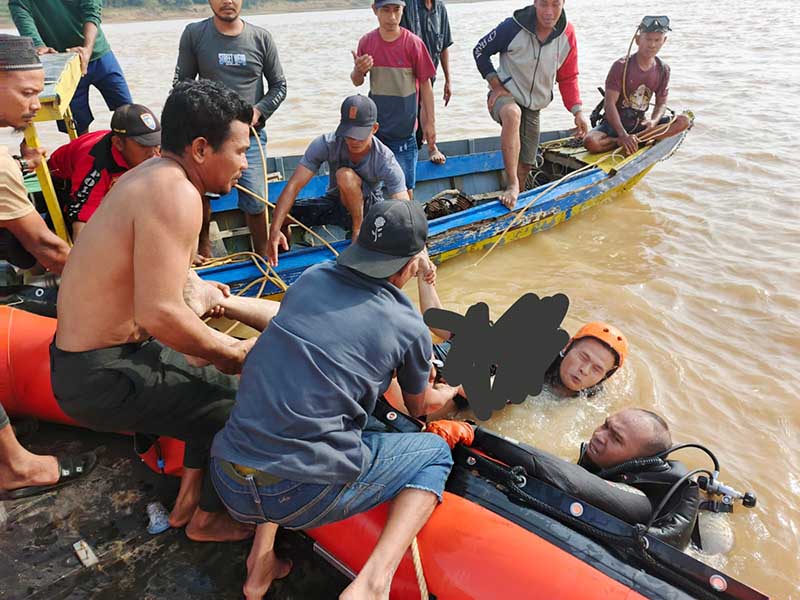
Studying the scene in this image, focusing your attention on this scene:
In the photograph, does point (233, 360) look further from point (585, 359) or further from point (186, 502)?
point (585, 359)

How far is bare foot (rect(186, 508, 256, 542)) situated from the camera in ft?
8.84

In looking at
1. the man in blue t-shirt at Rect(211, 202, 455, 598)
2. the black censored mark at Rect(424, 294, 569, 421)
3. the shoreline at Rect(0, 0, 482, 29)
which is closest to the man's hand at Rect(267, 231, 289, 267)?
the black censored mark at Rect(424, 294, 569, 421)

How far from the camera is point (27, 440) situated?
10.8ft

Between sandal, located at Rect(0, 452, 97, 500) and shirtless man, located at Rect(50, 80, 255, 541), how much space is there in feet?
2.07

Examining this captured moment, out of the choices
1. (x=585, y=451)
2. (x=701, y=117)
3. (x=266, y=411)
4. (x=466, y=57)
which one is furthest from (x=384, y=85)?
(x=466, y=57)

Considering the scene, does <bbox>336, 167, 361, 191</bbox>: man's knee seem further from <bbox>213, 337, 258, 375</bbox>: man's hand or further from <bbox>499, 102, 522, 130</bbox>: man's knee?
<bbox>213, 337, 258, 375</bbox>: man's hand

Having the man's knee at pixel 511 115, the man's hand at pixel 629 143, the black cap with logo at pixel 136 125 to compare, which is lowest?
the man's hand at pixel 629 143

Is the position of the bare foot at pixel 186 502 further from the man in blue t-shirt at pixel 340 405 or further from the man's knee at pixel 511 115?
the man's knee at pixel 511 115

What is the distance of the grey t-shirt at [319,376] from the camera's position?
1.95 meters

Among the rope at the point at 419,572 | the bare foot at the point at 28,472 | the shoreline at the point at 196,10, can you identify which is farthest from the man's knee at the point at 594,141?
the shoreline at the point at 196,10

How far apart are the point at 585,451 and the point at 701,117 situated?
916cm

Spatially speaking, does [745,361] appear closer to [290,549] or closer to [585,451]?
[585,451]

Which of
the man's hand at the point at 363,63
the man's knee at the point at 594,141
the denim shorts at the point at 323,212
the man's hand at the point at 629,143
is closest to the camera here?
the man's hand at the point at 363,63

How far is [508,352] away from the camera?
2.67 m
